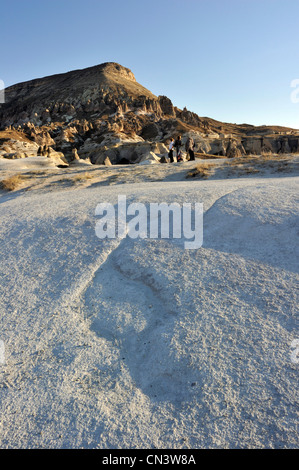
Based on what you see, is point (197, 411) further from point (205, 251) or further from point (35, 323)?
point (205, 251)

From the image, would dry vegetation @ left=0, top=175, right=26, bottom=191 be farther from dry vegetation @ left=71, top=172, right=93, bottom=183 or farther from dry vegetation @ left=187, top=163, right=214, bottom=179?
dry vegetation @ left=187, top=163, right=214, bottom=179

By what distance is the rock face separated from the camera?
127ft

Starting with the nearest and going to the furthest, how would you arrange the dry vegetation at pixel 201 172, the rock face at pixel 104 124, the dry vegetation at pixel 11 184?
the dry vegetation at pixel 11 184 → the dry vegetation at pixel 201 172 → the rock face at pixel 104 124

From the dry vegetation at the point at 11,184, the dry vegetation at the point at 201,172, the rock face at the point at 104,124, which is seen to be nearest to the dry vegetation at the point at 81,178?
the dry vegetation at the point at 11,184

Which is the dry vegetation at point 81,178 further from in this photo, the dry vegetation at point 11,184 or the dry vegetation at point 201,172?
the dry vegetation at point 201,172

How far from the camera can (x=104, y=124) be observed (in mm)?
58406

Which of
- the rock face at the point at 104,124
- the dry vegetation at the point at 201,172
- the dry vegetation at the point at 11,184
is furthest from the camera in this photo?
the rock face at the point at 104,124

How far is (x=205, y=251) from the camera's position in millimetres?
3926

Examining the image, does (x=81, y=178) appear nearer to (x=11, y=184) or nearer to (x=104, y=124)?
Answer: (x=11, y=184)

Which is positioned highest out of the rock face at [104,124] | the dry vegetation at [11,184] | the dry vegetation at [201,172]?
the rock face at [104,124]

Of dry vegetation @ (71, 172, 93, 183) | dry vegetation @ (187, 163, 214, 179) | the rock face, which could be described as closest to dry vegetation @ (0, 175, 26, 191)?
dry vegetation @ (71, 172, 93, 183)

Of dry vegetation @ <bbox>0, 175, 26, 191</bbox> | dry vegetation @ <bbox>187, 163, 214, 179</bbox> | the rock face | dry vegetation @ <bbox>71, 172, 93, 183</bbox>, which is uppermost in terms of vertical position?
the rock face

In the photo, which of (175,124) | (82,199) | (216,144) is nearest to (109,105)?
(175,124)

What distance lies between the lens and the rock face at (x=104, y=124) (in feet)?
127
